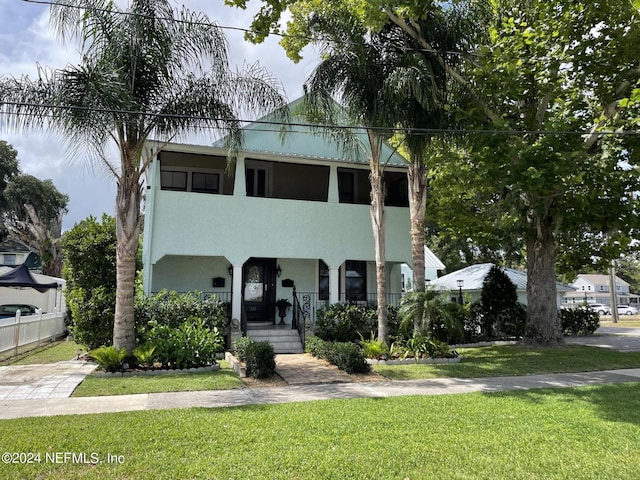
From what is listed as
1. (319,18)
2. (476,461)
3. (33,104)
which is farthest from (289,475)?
(319,18)

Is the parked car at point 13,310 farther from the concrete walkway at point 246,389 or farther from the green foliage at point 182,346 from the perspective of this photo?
the green foliage at point 182,346

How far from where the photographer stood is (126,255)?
10461 mm

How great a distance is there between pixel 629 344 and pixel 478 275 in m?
8.59

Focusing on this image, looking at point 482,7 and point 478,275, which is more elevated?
point 482,7

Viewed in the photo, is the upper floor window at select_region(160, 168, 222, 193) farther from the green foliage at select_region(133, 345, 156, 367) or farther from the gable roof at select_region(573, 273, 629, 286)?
the gable roof at select_region(573, 273, 629, 286)

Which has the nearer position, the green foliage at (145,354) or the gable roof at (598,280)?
the green foliage at (145,354)

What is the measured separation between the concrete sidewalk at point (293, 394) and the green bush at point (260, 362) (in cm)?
92

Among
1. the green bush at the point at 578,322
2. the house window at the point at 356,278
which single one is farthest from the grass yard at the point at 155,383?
the green bush at the point at 578,322

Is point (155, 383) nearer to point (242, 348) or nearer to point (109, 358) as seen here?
point (109, 358)

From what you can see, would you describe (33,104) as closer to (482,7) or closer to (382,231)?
(382,231)

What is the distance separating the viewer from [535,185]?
433 inches

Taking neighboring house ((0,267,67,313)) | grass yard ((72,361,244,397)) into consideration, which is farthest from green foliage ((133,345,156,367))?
neighboring house ((0,267,67,313))

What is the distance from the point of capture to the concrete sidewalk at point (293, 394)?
690 centimetres

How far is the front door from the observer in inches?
631
